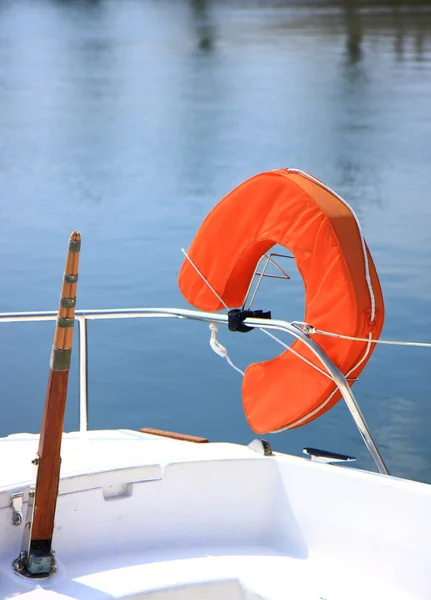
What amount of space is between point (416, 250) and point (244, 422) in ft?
11.4

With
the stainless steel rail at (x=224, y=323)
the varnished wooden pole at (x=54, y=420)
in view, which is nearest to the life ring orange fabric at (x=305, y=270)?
the stainless steel rail at (x=224, y=323)

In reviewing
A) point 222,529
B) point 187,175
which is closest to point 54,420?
point 222,529

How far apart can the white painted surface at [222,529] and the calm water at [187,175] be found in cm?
328

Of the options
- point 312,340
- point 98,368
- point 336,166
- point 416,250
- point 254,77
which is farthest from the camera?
point 254,77

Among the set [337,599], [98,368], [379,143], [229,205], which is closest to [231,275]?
[229,205]

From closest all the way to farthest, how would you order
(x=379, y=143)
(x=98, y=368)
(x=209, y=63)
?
(x=98, y=368)
(x=379, y=143)
(x=209, y=63)

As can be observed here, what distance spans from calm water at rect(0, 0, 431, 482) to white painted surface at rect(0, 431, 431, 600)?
3277 mm

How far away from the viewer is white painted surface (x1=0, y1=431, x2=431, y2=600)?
2059 mm

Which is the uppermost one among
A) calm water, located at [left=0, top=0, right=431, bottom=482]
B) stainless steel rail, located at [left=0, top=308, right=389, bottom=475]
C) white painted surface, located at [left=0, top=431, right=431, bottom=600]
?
calm water, located at [left=0, top=0, right=431, bottom=482]

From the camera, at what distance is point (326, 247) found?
2.29m

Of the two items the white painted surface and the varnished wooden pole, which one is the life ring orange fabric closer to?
the white painted surface

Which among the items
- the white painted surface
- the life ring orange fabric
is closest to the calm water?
the life ring orange fabric

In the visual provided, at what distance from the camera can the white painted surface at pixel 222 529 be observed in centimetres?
206

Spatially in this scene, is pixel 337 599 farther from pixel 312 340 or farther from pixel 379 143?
pixel 379 143
